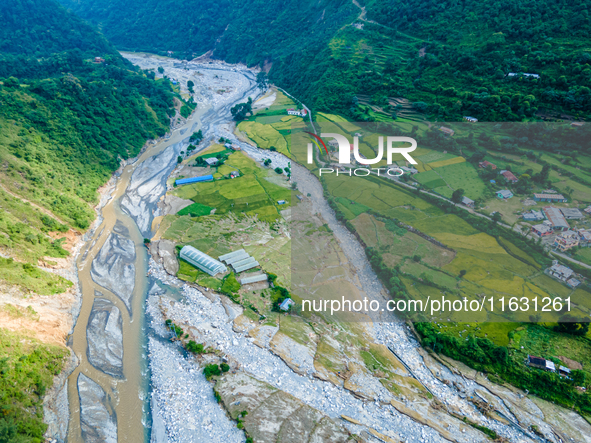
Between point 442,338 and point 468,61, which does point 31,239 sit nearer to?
point 442,338

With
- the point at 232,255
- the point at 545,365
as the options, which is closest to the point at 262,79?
the point at 232,255

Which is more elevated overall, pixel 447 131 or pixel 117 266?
pixel 447 131

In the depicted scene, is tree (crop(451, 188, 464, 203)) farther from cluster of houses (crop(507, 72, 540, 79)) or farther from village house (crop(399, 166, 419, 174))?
cluster of houses (crop(507, 72, 540, 79))

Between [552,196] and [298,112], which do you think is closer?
[552,196]

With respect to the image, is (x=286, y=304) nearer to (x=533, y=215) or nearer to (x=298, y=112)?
(x=533, y=215)

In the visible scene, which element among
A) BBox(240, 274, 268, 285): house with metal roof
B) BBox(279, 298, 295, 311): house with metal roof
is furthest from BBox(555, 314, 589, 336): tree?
BBox(240, 274, 268, 285): house with metal roof

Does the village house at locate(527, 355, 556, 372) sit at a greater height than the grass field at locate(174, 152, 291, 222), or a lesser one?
lesser

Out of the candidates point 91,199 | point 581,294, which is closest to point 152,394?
point 91,199
